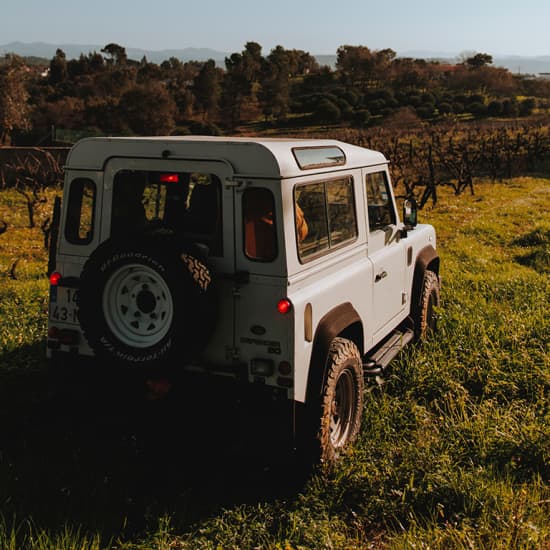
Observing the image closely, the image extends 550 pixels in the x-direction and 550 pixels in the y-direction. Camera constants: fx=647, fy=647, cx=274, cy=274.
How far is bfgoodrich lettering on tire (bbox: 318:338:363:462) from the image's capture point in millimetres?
4426

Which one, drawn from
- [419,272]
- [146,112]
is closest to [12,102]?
[146,112]

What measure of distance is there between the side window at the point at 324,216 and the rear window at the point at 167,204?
579 mm

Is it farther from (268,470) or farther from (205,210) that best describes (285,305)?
(268,470)

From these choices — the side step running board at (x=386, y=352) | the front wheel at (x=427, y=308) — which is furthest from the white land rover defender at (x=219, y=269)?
the front wheel at (x=427, y=308)

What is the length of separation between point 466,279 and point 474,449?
17.9 feet

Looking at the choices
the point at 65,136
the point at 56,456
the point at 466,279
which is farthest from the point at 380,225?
the point at 65,136

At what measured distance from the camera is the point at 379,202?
5.94 meters

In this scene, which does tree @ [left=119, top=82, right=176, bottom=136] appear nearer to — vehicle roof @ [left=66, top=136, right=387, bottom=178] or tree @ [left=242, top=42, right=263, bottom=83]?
tree @ [left=242, top=42, right=263, bottom=83]

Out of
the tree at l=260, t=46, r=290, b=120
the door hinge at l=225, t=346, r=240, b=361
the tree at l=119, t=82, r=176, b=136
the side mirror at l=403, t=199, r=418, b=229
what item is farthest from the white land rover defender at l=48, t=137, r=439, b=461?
the tree at l=260, t=46, r=290, b=120

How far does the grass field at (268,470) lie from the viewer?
3896 mm

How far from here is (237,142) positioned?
13.6 ft

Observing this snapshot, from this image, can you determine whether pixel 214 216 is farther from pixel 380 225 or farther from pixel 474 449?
pixel 474 449

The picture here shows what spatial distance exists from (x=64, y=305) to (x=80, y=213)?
2.22 feet

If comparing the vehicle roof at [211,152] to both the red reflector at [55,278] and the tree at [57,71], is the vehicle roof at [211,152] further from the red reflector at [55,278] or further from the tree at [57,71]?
the tree at [57,71]
